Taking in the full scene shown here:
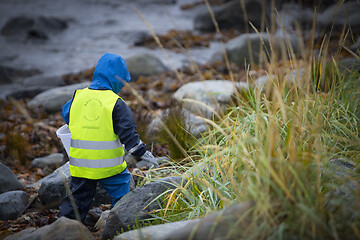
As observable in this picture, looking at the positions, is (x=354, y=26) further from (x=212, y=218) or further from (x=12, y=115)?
(x=212, y=218)

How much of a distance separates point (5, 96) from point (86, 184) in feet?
26.1

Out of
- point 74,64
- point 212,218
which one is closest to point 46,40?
point 74,64

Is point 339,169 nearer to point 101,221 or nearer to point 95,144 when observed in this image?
point 95,144

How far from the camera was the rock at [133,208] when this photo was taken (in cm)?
A: 282

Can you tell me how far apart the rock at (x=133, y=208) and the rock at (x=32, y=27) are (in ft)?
56.8

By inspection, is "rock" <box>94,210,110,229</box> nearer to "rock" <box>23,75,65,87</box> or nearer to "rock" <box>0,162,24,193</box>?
"rock" <box>0,162,24,193</box>

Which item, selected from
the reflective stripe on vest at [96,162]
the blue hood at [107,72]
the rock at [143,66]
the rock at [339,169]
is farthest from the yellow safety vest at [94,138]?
the rock at [143,66]

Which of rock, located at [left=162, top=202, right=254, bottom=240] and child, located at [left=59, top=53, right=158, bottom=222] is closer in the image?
rock, located at [left=162, top=202, right=254, bottom=240]

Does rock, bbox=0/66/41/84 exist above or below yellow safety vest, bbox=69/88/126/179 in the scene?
below

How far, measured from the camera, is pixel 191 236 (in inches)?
74.4

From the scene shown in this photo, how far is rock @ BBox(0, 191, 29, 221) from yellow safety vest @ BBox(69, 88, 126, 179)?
959 mm

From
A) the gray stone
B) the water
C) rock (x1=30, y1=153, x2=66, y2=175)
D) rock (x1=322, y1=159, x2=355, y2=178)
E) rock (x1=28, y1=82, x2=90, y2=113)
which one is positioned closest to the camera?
the gray stone

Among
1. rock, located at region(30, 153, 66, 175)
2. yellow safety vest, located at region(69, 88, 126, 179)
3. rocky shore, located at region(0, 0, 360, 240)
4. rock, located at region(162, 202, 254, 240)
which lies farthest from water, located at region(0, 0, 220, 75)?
rock, located at region(162, 202, 254, 240)

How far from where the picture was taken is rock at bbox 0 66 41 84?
11.9 meters
